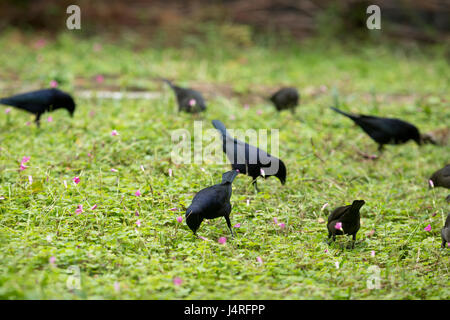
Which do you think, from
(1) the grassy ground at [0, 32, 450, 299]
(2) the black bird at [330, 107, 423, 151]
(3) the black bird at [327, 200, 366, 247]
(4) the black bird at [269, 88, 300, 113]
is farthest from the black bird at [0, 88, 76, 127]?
(3) the black bird at [327, 200, 366, 247]

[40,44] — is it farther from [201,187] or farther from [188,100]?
[201,187]

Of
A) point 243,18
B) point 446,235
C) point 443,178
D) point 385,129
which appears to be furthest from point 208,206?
point 243,18

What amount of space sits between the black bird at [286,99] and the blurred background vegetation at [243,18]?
20.9 feet

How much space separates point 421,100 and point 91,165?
227 inches

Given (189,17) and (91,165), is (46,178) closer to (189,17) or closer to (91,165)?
(91,165)

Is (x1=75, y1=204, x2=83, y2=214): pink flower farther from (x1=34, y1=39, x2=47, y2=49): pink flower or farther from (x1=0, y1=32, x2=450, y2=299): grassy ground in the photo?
(x1=34, y1=39, x2=47, y2=49): pink flower

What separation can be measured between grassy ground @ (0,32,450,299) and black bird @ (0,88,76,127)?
0.78ft

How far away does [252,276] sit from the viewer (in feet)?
12.8

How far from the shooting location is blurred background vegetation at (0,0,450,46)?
14.2 meters

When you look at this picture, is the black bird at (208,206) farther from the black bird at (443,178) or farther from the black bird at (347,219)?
the black bird at (443,178)

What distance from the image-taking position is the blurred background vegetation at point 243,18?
46.6 ft

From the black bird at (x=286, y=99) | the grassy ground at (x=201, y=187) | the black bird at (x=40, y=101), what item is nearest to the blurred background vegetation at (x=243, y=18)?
the grassy ground at (x=201, y=187)

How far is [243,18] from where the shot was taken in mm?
14625
